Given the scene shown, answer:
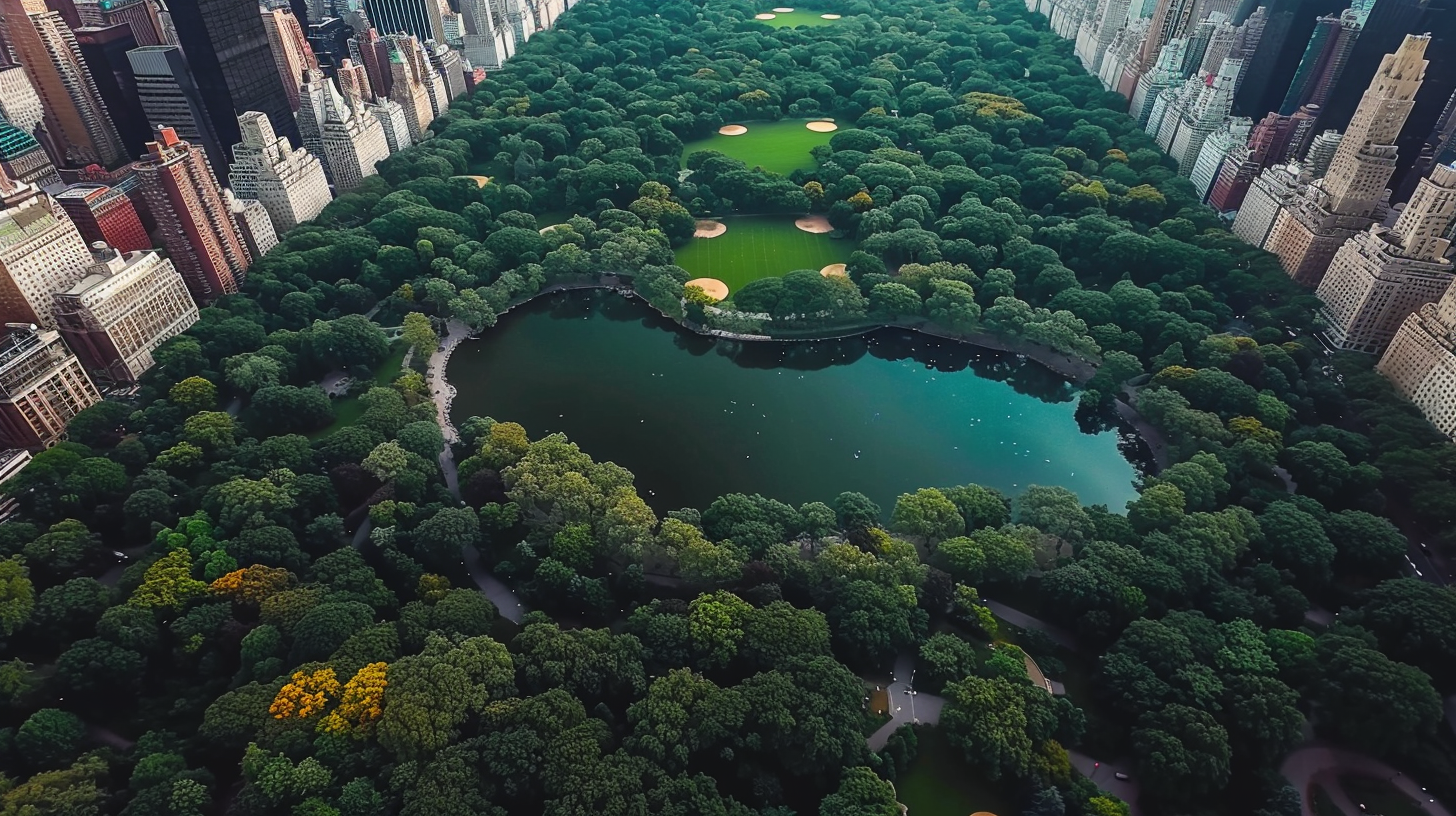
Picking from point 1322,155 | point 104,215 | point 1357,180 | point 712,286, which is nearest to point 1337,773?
point 1357,180

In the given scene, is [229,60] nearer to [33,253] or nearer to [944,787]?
[33,253]

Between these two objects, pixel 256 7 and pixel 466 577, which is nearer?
pixel 466 577

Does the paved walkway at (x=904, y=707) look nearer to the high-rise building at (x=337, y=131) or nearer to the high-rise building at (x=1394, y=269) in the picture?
the high-rise building at (x=1394, y=269)

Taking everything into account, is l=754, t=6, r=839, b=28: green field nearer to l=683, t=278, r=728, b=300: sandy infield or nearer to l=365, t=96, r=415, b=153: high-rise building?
l=365, t=96, r=415, b=153: high-rise building

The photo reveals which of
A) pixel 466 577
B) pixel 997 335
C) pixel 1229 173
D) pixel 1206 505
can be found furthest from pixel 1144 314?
pixel 466 577

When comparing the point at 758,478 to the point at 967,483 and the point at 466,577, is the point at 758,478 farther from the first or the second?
the point at 466,577

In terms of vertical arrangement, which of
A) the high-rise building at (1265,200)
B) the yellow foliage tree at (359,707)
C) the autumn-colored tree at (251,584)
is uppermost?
the high-rise building at (1265,200)

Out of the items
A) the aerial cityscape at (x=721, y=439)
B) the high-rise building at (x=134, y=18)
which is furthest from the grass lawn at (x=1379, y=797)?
the high-rise building at (x=134, y=18)
